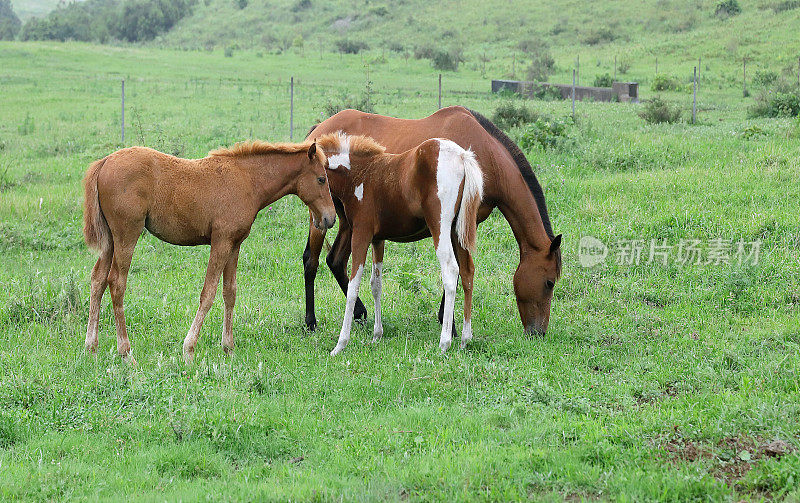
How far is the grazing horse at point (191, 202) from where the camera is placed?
6355 mm

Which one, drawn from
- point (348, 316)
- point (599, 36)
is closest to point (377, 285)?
point (348, 316)

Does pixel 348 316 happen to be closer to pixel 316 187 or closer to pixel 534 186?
pixel 316 187

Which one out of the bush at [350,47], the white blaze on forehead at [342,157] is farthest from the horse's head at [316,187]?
the bush at [350,47]

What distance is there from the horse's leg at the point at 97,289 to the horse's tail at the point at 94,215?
0.10 metres

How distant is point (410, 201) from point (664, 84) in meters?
21.2

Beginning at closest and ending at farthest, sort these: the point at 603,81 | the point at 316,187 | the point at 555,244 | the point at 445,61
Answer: the point at 316,187 → the point at 555,244 → the point at 603,81 → the point at 445,61

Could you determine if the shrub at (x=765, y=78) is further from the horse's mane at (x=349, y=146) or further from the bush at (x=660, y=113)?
the horse's mane at (x=349, y=146)

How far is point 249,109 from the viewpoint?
22.2 metres

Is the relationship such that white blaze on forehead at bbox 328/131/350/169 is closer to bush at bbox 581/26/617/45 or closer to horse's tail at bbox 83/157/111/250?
horse's tail at bbox 83/157/111/250

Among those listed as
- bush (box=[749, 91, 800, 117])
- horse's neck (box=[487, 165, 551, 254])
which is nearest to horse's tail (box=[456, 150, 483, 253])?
horse's neck (box=[487, 165, 551, 254])

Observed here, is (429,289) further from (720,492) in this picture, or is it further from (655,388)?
(720,492)

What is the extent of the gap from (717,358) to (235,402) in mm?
3907

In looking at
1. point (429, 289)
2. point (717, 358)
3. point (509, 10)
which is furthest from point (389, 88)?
point (509, 10)

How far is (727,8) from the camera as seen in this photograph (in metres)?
38.4
